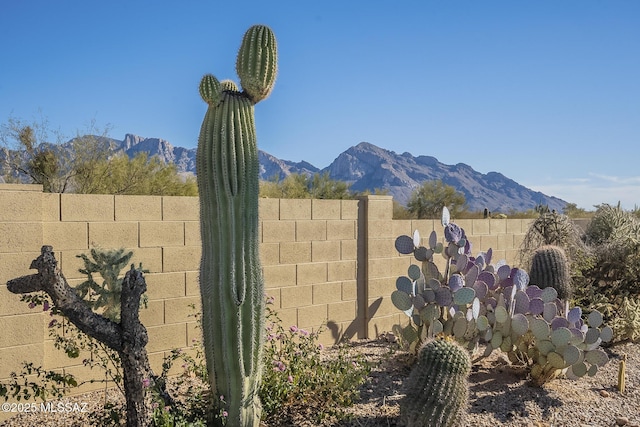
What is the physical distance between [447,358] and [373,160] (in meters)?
100

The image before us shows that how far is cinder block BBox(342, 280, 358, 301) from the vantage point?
679 cm

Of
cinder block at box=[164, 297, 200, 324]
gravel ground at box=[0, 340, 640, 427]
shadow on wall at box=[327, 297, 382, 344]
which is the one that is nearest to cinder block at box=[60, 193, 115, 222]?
cinder block at box=[164, 297, 200, 324]

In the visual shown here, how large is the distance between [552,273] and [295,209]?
3.04 meters

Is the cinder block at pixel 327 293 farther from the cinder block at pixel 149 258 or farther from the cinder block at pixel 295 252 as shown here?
the cinder block at pixel 149 258

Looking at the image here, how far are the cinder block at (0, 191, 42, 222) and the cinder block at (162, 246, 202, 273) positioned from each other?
1.12 m

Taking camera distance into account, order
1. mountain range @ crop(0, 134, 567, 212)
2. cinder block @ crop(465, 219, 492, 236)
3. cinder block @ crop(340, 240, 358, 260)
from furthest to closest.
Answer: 1. mountain range @ crop(0, 134, 567, 212)
2. cinder block @ crop(465, 219, 492, 236)
3. cinder block @ crop(340, 240, 358, 260)

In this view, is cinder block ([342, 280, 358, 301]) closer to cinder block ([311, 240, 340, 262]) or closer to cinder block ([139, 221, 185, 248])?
cinder block ([311, 240, 340, 262])

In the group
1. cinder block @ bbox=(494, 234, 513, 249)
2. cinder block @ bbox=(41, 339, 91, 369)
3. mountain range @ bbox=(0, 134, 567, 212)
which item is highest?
mountain range @ bbox=(0, 134, 567, 212)

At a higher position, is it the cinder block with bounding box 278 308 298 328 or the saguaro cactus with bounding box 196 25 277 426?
the saguaro cactus with bounding box 196 25 277 426

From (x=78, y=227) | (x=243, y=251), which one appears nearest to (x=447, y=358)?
(x=243, y=251)

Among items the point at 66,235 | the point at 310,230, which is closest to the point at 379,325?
the point at 310,230

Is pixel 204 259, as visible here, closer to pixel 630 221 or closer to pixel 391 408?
pixel 391 408

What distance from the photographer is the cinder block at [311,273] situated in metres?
6.31

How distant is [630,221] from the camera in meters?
10.3
